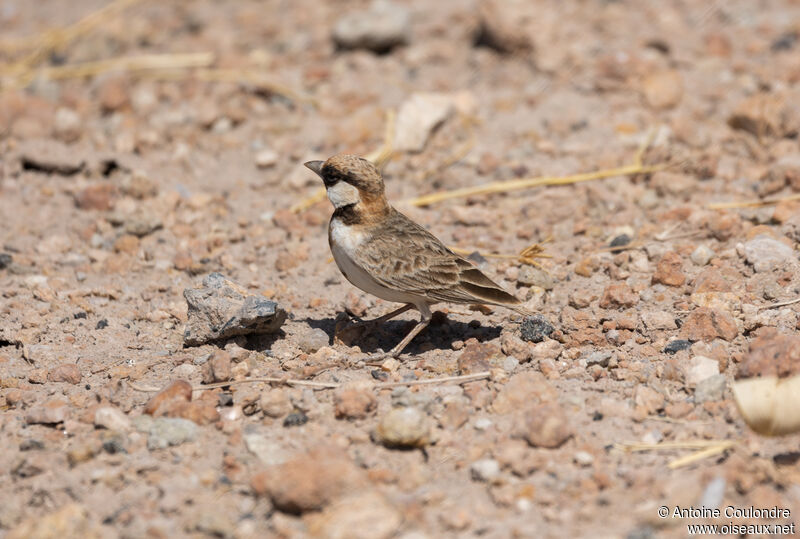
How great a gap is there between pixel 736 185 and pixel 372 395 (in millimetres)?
4235

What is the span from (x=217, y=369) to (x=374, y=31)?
579 centimetres

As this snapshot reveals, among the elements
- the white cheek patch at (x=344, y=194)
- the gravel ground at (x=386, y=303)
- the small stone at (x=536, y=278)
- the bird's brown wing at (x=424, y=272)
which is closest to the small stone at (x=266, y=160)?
the gravel ground at (x=386, y=303)

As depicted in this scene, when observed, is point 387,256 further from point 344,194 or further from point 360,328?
point 360,328

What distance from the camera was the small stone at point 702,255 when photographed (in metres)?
6.23

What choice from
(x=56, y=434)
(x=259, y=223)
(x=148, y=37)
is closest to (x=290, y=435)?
(x=56, y=434)

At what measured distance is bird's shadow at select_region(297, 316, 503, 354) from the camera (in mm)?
5902

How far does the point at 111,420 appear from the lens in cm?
470

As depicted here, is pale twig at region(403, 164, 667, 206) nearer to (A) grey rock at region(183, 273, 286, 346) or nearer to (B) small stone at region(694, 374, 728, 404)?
(A) grey rock at region(183, 273, 286, 346)

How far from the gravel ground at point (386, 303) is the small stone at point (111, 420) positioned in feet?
0.05

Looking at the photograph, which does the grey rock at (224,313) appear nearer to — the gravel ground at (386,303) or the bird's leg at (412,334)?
the gravel ground at (386,303)

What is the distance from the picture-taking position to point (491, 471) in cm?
426

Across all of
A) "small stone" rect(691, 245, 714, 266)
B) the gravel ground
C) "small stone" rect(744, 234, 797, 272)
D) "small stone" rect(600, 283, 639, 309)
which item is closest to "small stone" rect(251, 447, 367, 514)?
the gravel ground

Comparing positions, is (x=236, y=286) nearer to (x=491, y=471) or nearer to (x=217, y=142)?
(x=491, y=471)

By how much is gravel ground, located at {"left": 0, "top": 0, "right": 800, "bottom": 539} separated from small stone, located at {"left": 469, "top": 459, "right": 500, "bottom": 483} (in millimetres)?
16
